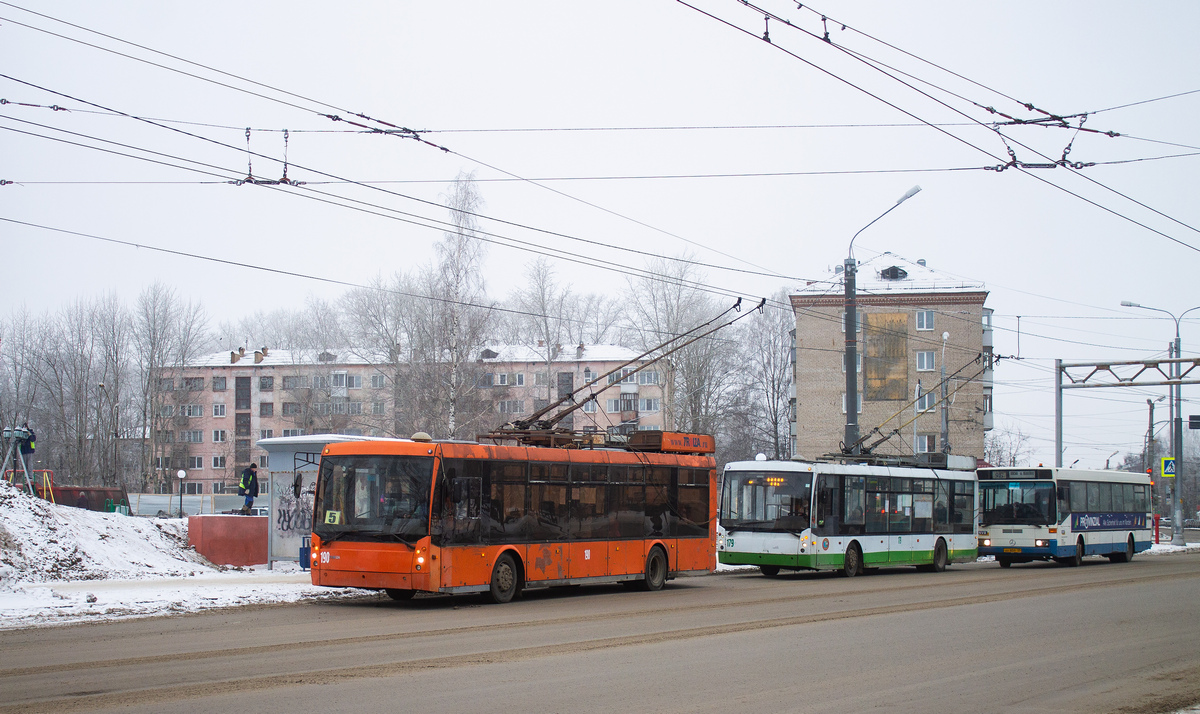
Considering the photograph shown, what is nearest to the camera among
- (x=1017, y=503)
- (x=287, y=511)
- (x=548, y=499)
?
(x=548, y=499)

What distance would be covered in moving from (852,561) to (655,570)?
6.61 m

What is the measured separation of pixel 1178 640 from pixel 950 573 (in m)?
14.8

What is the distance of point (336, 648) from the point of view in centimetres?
1170

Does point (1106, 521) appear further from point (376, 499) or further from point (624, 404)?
point (624, 404)

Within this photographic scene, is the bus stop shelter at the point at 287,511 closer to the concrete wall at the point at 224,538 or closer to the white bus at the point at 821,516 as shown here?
the concrete wall at the point at 224,538

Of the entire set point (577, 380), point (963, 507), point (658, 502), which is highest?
point (577, 380)

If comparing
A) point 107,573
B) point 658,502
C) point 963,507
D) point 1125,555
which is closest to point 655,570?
point 658,502

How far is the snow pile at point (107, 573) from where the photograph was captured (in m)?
15.8

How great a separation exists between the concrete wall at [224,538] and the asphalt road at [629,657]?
25.1 feet

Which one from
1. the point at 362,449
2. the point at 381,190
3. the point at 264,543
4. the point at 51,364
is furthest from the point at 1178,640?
the point at 51,364

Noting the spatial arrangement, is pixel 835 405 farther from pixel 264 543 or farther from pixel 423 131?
pixel 423 131

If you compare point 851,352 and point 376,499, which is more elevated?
point 851,352

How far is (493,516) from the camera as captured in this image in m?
17.7

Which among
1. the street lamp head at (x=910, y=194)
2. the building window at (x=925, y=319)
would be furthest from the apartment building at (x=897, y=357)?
the street lamp head at (x=910, y=194)
